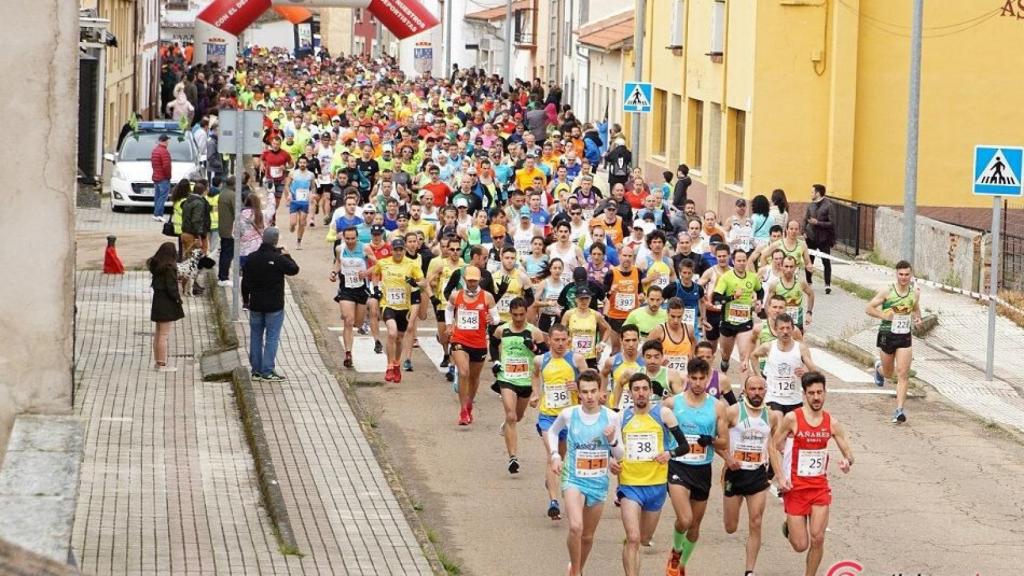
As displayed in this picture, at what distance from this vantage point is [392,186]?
28.0 meters

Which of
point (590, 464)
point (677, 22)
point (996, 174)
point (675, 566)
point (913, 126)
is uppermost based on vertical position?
point (677, 22)

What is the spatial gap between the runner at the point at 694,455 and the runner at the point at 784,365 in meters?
2.78

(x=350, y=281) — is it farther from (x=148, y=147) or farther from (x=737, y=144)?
(x=148, y=147)

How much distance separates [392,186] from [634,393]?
53.2ft

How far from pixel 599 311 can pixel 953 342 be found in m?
5.23

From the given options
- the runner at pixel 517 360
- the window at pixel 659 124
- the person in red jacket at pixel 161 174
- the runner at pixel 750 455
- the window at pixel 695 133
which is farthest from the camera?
the window at pixel 659 124

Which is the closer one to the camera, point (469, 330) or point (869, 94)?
point (469, 330)

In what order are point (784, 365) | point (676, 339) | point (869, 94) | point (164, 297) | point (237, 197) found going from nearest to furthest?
1. point (784, 365)
2. point (676, 339)
3. point (164, 297)
4. point (237, 197)
5. point (869, 94)

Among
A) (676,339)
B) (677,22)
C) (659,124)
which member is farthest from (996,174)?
(659,124)

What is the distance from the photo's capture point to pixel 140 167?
35812 millimetres

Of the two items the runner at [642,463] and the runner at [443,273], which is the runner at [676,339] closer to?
the runner at [642,463]

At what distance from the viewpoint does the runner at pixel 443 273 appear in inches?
765

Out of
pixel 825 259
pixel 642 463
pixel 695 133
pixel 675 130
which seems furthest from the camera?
pixel 675 130

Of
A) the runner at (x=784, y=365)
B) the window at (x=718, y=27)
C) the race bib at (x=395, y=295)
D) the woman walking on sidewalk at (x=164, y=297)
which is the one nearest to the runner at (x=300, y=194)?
the window at (x=718, y=27)
